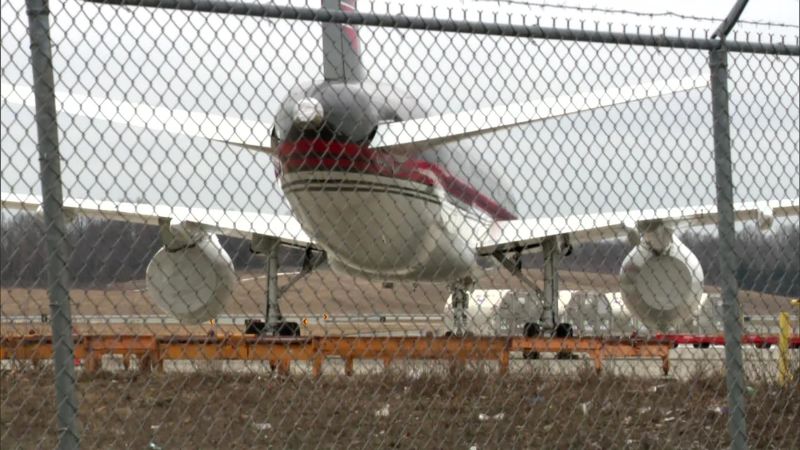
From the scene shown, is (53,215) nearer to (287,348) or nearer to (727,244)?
(727,244)

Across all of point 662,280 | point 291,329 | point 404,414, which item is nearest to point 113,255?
point 404,414

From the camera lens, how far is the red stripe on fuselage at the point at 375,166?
1241 centimetres

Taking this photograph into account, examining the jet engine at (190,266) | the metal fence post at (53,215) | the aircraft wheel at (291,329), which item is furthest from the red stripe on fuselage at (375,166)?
the metal fence post at (53,215)

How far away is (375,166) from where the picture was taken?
13.7 meters

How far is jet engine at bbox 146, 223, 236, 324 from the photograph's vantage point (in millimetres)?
14500

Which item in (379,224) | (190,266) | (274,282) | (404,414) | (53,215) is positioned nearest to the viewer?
(53,215)

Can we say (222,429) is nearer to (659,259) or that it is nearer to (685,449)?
(685,449)

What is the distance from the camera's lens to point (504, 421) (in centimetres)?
869

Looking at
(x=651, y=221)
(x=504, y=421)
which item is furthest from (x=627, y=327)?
(x=504, y=421)

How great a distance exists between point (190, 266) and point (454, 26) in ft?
37.9

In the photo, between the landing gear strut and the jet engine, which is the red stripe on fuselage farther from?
the jet engine

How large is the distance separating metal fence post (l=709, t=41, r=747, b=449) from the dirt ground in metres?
2.22

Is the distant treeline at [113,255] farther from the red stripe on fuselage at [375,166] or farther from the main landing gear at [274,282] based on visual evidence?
the main landing gear at [274,282]

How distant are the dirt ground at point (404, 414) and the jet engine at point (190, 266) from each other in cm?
386
